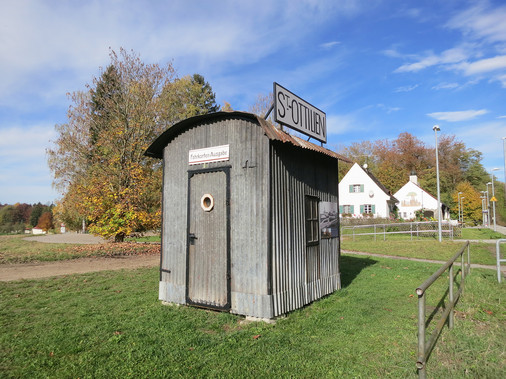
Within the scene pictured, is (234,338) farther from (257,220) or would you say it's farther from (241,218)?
(241,218)

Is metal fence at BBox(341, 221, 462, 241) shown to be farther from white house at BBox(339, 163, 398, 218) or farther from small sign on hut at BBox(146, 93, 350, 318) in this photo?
white house at BBox(339, 163, 398, 218)

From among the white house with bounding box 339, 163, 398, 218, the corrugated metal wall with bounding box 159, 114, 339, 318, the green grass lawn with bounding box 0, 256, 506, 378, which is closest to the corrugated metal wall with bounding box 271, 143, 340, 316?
the corrugated metal wall with bounding box 159, 114, 339, 318

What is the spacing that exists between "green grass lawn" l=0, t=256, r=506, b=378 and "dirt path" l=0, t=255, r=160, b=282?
2423 millimetres

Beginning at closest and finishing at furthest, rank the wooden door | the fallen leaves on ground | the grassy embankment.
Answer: the wooden door < the grassy embankment < the fallen leaves on ground

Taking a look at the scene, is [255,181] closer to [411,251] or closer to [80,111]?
[411,251]

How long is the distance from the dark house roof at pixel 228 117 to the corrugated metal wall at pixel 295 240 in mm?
250

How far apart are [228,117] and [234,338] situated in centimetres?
409

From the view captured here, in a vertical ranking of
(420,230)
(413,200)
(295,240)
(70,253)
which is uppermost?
(413,200)

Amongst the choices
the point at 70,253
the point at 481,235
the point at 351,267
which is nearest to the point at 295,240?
the point at 351,267

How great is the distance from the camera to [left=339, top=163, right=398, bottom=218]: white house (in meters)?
45.9

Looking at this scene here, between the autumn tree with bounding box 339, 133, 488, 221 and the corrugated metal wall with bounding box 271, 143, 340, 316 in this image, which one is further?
the autumn tree with bounding box 339, 133, 488, 221

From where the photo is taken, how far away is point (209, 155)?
6.97 metres

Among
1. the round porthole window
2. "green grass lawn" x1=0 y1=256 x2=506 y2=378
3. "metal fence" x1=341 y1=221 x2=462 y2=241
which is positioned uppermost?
the round porthole window

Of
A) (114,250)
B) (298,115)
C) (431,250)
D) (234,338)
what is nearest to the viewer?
(234,338)
